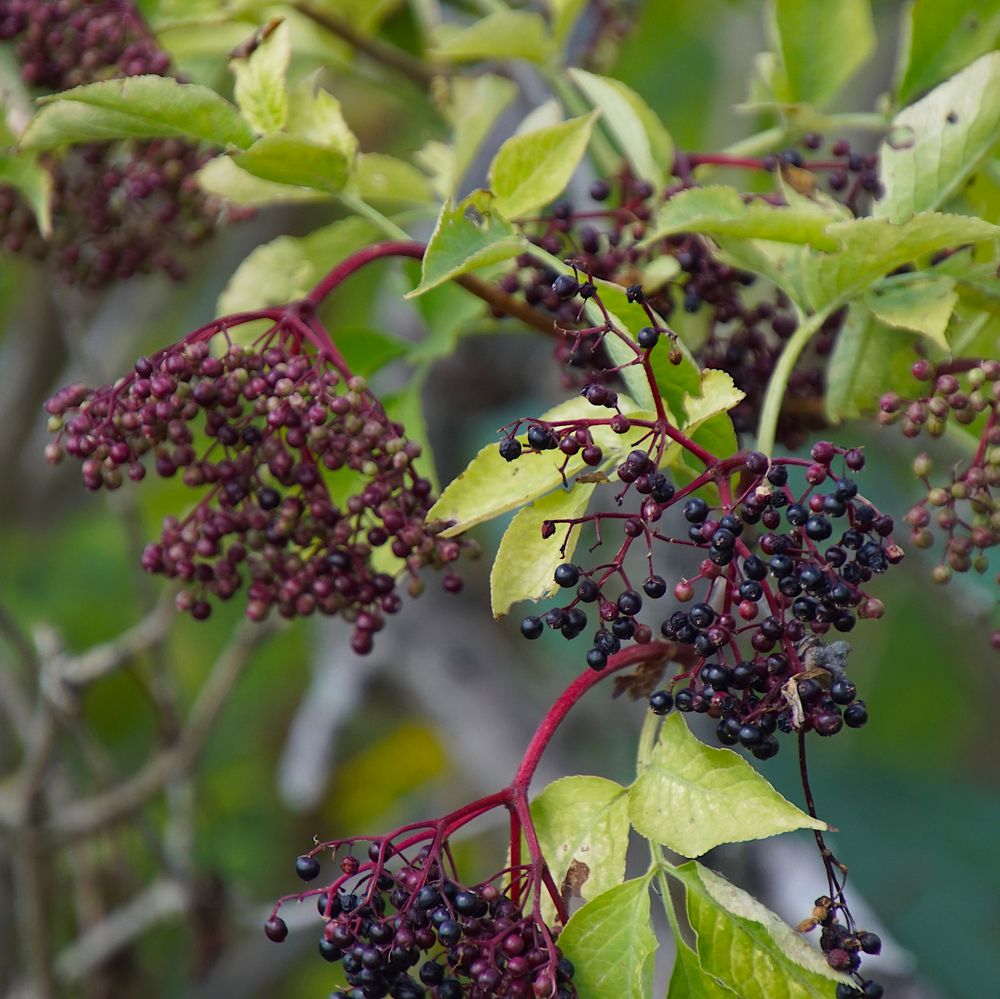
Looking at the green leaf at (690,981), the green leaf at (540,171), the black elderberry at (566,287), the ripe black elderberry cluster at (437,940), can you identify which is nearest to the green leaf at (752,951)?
the green leaf at (690,981)

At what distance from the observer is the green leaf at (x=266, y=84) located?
1078 millimetres

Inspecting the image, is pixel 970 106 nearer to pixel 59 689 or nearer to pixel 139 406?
pixel 139 406

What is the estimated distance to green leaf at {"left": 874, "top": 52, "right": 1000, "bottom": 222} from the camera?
1067 millimetres

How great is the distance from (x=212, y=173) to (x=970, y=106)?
0.69 metres

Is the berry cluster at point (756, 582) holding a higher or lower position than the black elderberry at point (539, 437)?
lower

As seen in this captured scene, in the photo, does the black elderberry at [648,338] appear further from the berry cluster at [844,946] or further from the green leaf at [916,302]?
the berry cluster at [844,946]

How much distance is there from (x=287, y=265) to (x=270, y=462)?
37 cm

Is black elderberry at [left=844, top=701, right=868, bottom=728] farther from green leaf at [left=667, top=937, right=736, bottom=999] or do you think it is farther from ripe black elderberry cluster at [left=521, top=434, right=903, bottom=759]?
green leaf at [left=667, top=937, right=736, bottom=999]

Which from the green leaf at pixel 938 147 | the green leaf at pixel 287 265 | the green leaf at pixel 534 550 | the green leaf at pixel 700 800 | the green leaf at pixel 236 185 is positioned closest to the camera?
the green leaf at pixel 700 800

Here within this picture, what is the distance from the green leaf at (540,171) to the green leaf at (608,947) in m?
0.56

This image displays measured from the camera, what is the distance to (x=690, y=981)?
92cm

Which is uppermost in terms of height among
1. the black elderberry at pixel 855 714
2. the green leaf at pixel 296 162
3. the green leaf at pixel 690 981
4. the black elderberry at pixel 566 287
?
the green leaf at pixel 296 162

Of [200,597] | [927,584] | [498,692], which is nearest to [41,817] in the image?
[498,692]

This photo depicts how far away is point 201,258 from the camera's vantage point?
3.51 meters
